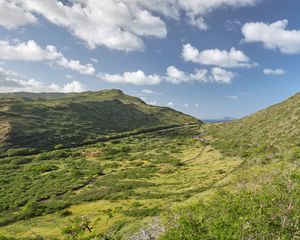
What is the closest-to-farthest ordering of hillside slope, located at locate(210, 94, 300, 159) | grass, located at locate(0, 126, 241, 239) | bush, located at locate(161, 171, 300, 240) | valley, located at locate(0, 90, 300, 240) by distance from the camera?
bush, located at locate(161, 171, 300, 240) → valley, located at locate(0, 90, 300, 240) → grass, located at locate(0, 126, 241, 239) → hillside slope, located at locate(210, 94, 300, 159)

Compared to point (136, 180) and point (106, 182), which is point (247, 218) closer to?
point (136, 180)

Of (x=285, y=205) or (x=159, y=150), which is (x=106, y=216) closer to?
(x=285, y=205)

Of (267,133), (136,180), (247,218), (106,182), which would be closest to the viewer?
(247,218)

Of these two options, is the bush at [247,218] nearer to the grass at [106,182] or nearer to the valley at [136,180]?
the valley at [136,180]

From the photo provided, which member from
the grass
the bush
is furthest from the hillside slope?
the bush

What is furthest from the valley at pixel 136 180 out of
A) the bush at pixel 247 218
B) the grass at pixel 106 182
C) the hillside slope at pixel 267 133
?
the hillside slope at pixel 267 133

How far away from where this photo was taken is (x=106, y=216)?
4847 cm

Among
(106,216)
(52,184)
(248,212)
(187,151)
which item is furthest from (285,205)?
(187,151)

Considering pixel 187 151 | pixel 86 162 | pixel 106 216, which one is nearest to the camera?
pixel 106 216

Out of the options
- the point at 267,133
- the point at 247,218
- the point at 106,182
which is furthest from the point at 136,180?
the point at 267,133

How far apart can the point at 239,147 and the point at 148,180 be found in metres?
43.9

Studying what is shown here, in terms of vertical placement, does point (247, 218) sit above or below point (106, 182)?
above

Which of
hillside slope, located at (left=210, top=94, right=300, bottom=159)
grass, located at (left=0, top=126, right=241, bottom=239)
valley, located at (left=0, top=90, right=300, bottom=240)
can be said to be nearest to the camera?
valley, located at (left=0, top=90, right=300, bottom=240)

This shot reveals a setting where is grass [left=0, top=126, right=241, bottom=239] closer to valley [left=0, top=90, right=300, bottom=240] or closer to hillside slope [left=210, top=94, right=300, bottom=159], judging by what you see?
valley [left=0, top=90, right=300, bottom=240]
